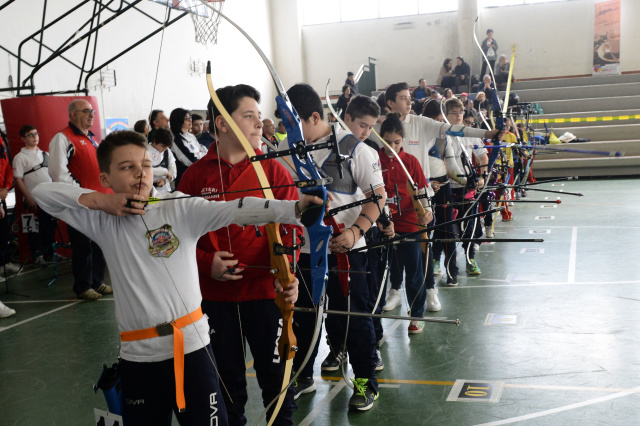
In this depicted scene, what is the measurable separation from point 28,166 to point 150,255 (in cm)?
472

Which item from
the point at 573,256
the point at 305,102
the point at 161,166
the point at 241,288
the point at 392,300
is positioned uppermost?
the point at 305,102

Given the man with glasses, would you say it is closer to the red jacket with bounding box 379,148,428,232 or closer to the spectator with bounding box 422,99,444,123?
the red jacket with bounding box 379,148,428,232

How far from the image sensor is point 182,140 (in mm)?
5543

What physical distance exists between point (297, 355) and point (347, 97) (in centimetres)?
761

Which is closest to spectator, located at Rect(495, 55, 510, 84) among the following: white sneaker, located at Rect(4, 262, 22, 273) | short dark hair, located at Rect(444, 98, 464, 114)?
short dark hair, located at Rect(444, 98, 464, 114)

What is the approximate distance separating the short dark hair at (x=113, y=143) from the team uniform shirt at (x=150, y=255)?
4.1 inches

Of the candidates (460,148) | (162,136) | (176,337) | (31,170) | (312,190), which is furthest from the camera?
(31,170)

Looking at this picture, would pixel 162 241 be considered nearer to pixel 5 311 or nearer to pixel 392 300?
pixel 392 300

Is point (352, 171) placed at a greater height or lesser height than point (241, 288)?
greater

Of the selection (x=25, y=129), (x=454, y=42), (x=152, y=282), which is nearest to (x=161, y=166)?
(x=25, y=129)

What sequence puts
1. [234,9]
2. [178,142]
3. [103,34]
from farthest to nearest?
[234,9]
[103,34]
[178,142]

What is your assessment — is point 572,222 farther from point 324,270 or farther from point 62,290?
point 324,270

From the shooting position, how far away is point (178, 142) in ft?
18.2

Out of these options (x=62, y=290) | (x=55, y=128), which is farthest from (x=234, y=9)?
(x=62, y=290)
